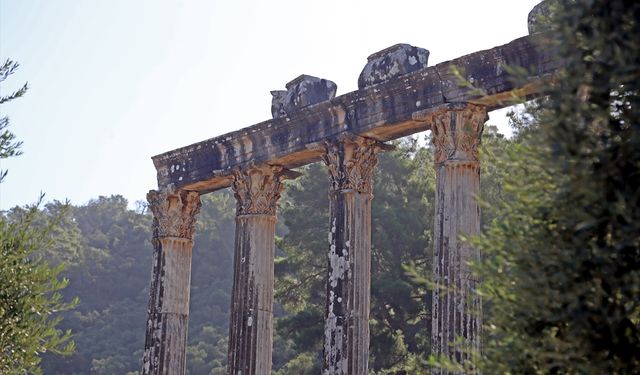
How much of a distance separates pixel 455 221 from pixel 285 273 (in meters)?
22.1

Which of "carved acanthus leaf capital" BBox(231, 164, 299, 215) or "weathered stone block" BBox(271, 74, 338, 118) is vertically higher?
"weathered stone block" BBox(271, 74, 338, 118)

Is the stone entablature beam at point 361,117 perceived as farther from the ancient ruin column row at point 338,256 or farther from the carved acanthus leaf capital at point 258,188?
the ancient ruin column row at point 338,256

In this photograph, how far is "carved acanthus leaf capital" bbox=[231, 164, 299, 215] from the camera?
A: 21.4 metres

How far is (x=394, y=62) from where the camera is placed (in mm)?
18656

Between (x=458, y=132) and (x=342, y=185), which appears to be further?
(x=342, y=185)

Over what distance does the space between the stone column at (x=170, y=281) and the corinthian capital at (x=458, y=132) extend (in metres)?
7.78

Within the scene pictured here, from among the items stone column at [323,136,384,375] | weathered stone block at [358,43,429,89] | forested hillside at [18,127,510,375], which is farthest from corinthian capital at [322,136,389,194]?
forested hillside at [18,127,510,375]

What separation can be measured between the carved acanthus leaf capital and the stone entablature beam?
21 centimetres

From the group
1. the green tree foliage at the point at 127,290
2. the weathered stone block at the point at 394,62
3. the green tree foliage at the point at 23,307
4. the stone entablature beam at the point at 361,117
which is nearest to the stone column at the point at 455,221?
the stone entablature beam at the point at 361,117

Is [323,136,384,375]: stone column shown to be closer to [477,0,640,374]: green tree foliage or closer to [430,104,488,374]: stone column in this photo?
[430,104,488,374]: stone column

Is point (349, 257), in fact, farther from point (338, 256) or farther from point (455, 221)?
point (455, 221)

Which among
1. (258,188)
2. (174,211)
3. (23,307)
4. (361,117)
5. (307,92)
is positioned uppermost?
(307,92)

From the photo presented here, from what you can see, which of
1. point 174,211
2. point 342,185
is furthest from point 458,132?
point 174,211

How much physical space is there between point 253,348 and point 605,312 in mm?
13758
